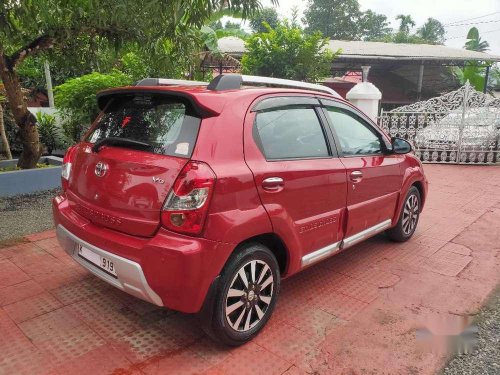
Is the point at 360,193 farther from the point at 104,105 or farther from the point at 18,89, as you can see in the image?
the point at 18,89

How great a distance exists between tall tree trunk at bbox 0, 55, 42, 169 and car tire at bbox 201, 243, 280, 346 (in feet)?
16.6

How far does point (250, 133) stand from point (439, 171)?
7.62 metres

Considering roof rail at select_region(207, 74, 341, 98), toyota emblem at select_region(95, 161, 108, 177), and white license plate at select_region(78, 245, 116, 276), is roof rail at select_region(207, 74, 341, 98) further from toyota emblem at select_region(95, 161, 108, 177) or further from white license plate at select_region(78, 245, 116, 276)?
white license plate at select_region(78, 245, 116, 276)

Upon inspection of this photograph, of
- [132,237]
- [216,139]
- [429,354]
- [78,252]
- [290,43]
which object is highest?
[290,43]

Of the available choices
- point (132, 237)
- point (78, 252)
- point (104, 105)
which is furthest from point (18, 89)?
point (132, 237)

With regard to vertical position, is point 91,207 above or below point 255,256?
above

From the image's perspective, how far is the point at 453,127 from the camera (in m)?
9.57

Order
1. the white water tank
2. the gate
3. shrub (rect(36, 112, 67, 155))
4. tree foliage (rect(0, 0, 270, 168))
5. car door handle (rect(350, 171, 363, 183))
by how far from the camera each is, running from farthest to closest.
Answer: the gate < the white water tank < shrub (rect(36, 112, 67, 155)) < car door handle (rect(350, 171, 363, 183)) < tree foliage (rect(0, 0, 270, 168))

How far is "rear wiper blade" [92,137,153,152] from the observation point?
2.52 metres

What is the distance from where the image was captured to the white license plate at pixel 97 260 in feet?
8.13

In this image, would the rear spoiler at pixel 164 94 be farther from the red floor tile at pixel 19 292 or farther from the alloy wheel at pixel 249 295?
the red floor tile at pixel 19 292

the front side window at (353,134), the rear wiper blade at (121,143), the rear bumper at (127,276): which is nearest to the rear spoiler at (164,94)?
the rear wiper blade at (121,143)

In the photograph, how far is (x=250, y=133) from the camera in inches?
103

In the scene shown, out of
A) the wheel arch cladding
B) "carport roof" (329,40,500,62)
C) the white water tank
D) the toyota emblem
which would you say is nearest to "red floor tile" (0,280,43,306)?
the toyota emblem
